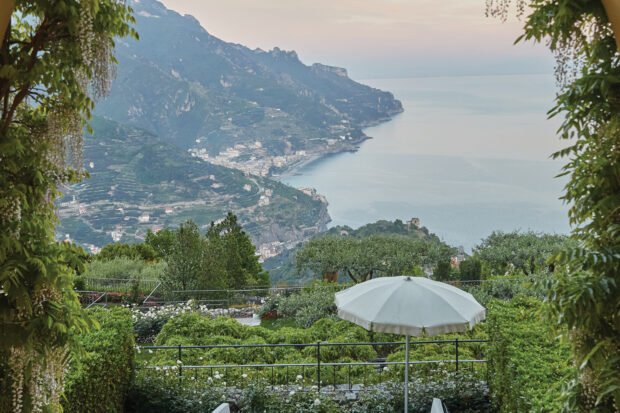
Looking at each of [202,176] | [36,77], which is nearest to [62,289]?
[36,77]

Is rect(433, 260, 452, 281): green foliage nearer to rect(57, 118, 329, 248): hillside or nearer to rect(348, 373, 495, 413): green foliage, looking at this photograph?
rect(348, 373, 495, 413): green foliage

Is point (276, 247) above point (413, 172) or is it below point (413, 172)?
below

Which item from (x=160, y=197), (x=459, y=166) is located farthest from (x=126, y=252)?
(x=459, y=166)

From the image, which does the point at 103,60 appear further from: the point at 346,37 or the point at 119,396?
the point at 346,37

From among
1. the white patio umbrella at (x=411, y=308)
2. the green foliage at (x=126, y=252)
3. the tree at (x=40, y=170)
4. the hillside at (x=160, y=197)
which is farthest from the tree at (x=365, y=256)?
→ the hillside at (x=160, y=197)

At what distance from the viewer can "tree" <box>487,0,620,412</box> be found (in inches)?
97.0

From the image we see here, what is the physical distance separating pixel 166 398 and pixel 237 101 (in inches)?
3830

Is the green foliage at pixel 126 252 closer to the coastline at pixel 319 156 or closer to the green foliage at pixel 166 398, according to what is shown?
the green foliage at pixel 166 398

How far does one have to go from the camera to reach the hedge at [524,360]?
3.21m

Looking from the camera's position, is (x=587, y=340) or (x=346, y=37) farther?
(x=346, y=37)

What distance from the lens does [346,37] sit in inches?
2808

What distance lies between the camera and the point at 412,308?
458 centimetres

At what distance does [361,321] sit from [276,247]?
54.6 metres

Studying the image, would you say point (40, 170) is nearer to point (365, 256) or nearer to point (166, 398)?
point (166, 398)
